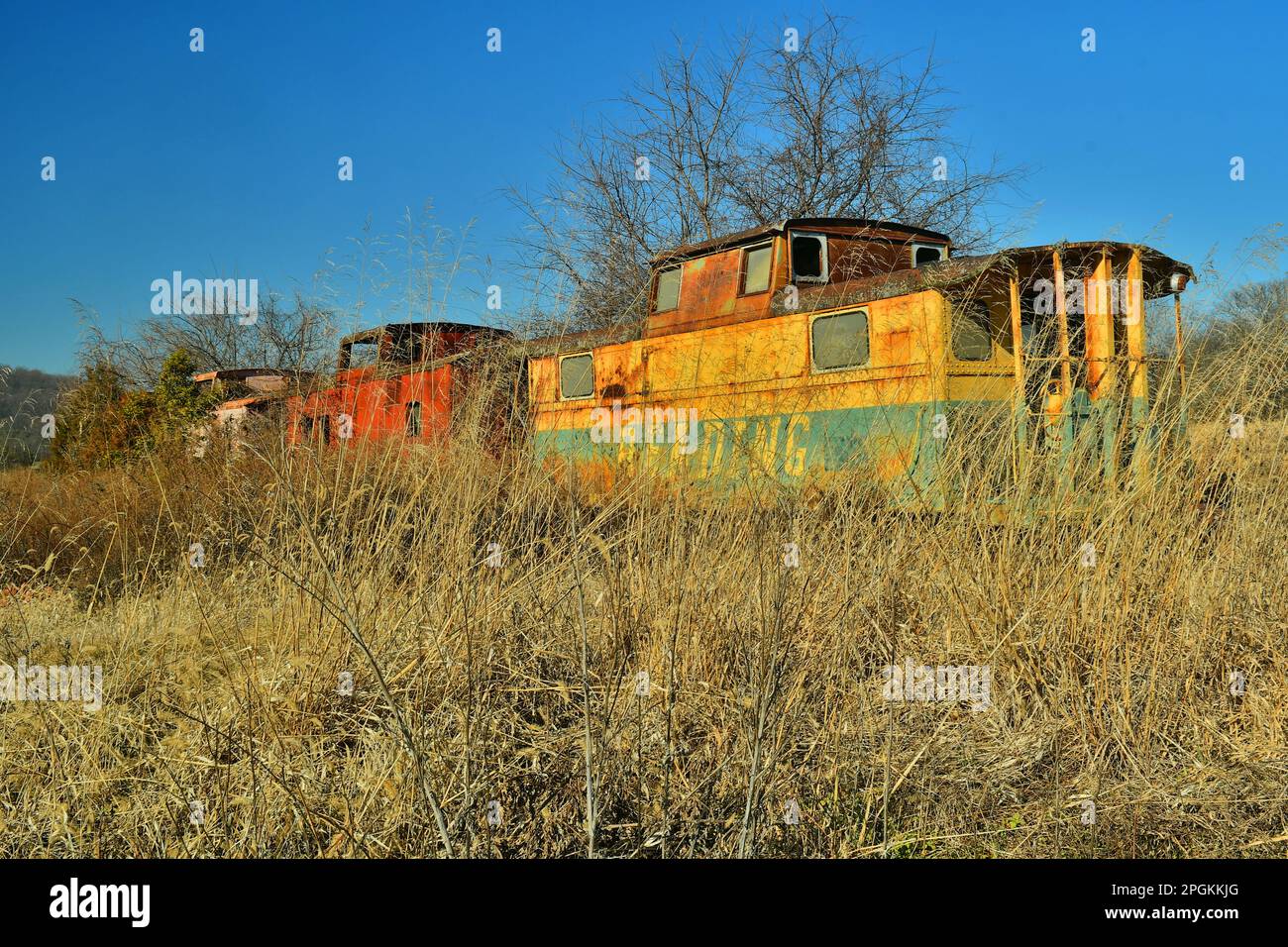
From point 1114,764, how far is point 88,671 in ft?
10.4

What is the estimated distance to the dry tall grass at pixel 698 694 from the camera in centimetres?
193

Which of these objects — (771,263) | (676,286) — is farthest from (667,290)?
(771,263)

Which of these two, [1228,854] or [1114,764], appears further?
[1114,764]

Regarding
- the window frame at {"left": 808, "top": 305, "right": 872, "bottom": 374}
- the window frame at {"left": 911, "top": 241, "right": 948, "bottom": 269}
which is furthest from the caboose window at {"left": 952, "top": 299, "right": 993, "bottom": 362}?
the window frame at {"left": 911, "top": 241, "right": 948, "bottom": 269}

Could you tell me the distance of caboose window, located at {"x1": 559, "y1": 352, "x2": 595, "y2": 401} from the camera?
7930 millimetres

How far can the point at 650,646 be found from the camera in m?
2.57

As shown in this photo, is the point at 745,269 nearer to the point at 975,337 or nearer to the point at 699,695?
the point at 975,337

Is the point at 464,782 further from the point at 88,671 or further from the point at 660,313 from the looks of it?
the point at 660,313

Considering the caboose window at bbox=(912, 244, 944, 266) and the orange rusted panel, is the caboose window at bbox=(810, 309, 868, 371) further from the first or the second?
the caboose window at bbox=(912, 244, 944, 266)

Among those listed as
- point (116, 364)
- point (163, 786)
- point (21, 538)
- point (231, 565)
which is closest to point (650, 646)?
point (163, 786)

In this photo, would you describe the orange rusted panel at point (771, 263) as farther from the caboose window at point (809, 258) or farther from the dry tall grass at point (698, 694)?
the dry tall grass at point (698, 694)

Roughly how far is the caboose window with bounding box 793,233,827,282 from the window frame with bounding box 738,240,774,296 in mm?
183
